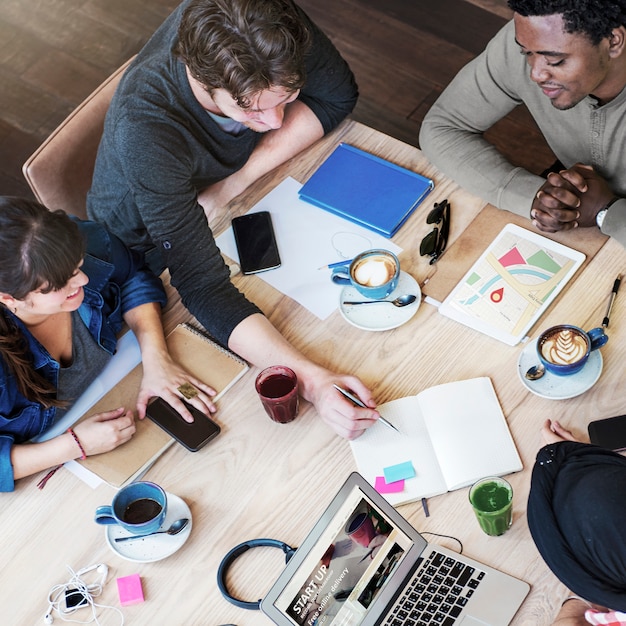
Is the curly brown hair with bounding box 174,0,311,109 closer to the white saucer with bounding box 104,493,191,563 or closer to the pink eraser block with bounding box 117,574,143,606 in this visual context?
the white saucer with bounding box 104,493,191,563

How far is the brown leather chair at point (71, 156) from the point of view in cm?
183

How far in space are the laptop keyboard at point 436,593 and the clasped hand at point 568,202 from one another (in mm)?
744

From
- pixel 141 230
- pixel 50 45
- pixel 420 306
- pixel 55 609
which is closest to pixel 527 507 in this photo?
pixel 420 306

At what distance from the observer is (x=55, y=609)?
56.2 inches

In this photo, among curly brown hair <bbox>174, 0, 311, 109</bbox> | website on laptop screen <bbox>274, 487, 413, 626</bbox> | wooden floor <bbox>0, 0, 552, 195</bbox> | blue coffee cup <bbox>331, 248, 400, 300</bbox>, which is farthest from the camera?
wooden floor <bbox>0, 0, 552, 195</bbox>

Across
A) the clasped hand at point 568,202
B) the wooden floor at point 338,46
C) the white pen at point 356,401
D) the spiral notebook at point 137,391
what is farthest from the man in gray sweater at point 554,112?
the wooden floor at point 338,46

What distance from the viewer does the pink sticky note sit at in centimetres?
147

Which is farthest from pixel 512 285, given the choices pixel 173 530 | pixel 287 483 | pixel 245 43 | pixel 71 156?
pixel 71 156

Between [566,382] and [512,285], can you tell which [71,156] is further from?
[566,382]

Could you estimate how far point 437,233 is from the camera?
69.4 inches

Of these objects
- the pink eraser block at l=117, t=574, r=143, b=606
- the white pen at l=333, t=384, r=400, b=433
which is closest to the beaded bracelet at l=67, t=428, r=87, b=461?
the pink eraser block at l=117, t=574, r=143, b=606

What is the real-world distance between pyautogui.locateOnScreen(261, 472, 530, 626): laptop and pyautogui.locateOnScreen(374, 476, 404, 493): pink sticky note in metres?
0.12

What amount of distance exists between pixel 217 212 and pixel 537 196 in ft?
2.39

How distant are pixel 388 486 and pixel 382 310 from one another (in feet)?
1.27
